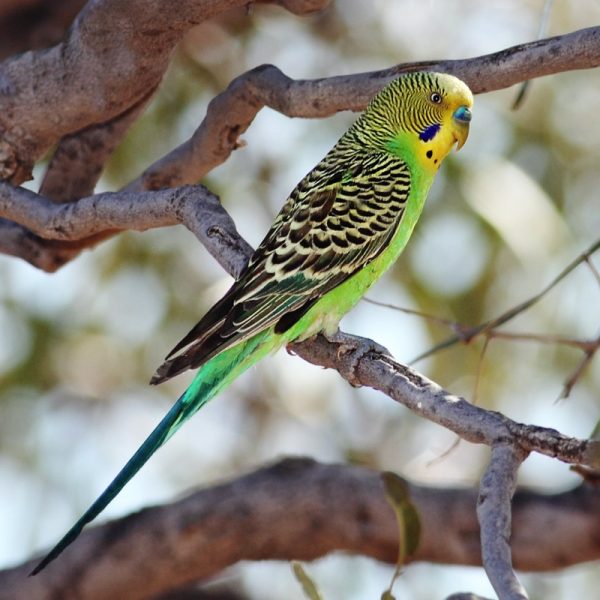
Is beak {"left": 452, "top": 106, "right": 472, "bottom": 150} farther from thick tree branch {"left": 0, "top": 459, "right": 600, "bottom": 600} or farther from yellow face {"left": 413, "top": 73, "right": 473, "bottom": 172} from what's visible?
thick tree branch {"left": 0, "top": 459, "right": 600, "bottom": 600}

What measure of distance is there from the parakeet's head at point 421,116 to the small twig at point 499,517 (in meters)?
1.20

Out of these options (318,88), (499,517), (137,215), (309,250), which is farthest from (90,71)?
(499,517)

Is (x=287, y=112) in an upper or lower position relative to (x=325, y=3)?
lower

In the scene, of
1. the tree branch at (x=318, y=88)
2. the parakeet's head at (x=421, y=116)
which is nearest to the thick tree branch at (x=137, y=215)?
the tree branch at (x=318, y=88)

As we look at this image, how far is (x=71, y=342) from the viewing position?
4.82m

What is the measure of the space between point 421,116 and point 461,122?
123mm

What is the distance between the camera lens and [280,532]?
130 inches

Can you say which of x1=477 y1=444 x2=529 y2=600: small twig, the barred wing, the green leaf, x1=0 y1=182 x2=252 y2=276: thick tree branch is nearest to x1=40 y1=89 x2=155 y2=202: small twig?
x1=0 y1=182 x2=252 y2=276: thick tree branch

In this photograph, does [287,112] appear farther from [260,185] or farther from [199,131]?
[260,185]

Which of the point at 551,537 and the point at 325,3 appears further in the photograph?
the point at 551,537

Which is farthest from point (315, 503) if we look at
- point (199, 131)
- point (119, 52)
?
point (119, 52)

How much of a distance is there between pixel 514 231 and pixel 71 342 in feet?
6.05

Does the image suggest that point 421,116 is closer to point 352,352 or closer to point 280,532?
point 352,352

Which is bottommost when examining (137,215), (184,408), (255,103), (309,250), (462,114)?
(184,408)
